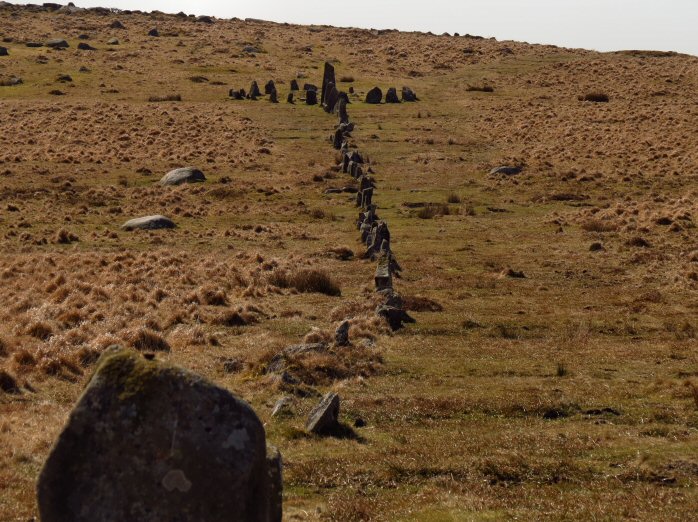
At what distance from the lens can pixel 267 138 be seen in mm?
63781

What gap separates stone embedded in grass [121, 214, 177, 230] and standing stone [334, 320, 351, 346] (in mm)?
21441

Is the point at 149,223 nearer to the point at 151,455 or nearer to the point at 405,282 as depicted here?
the point at 405,282

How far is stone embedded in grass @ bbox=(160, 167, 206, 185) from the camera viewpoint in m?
50.5

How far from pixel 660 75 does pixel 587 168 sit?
4306 cm

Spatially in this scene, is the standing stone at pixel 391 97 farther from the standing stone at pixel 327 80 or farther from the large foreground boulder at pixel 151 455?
the large foreground boulder at pixel 151 455

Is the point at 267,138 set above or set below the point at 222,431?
below

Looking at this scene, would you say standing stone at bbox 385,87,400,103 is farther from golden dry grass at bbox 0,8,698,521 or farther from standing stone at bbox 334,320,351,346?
standing stone at bbox 334,320,351,346

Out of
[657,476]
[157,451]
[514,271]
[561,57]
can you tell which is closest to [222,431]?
[157,451]

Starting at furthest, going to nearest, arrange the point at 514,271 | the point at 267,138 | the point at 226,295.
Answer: the point at 267,138 → the point at 514,271 → the point at 226,295

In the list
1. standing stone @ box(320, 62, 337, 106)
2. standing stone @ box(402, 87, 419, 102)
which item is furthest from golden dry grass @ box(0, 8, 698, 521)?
standing stone @ box(320, 62, 337, 106)

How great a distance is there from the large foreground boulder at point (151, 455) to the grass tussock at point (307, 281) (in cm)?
1979

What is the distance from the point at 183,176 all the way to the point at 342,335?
32989 mm

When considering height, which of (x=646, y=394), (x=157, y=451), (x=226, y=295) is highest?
(x=157, y=451)

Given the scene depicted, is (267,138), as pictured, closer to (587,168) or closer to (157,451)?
(587,168)
